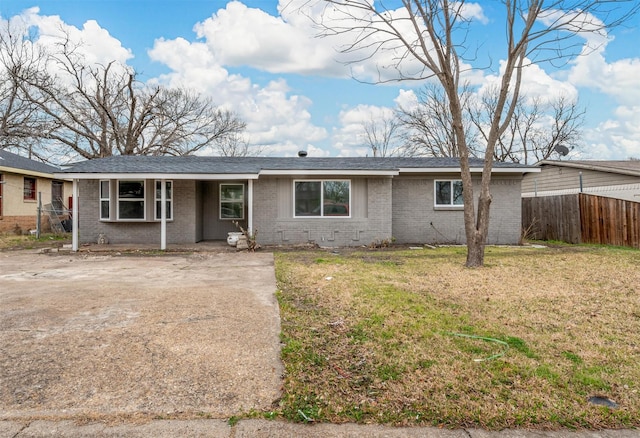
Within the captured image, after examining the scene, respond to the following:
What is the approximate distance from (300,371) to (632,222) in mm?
13059

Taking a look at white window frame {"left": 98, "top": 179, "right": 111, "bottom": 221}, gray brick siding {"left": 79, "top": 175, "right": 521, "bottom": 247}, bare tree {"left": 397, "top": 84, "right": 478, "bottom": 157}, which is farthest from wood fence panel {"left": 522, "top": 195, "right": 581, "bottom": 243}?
bare tree {"left": 397, "top": 84, "right": 478, "bottom": 157}

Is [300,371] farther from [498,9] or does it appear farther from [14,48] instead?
[14,48]

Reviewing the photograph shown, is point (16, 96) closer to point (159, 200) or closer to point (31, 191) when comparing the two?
point (31, 191)

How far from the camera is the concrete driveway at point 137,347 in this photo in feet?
8.81

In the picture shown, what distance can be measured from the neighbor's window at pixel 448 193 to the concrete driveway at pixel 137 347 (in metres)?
8.58

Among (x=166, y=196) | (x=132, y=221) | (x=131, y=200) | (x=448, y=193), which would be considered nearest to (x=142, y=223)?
(x=132, y=221)

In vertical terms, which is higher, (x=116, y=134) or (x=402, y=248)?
(x=116, y=134)

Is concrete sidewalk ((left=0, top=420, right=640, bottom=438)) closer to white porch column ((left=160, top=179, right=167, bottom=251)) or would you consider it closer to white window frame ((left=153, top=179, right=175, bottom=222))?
white porch column ((left=160, top=179, right=167, bottom=251))

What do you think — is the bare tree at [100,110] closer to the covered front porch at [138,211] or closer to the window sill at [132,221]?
the covered front porch at [138,211]

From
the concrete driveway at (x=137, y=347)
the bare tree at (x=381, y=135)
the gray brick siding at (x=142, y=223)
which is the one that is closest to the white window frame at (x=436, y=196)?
the gray brick siding at (x=142, y=223)

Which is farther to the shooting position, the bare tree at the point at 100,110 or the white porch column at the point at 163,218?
the bare tree at the point at 100,110

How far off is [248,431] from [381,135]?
1426 inches

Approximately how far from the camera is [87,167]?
39.8 ft

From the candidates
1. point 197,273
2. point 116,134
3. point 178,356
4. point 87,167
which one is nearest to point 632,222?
point 197,273
